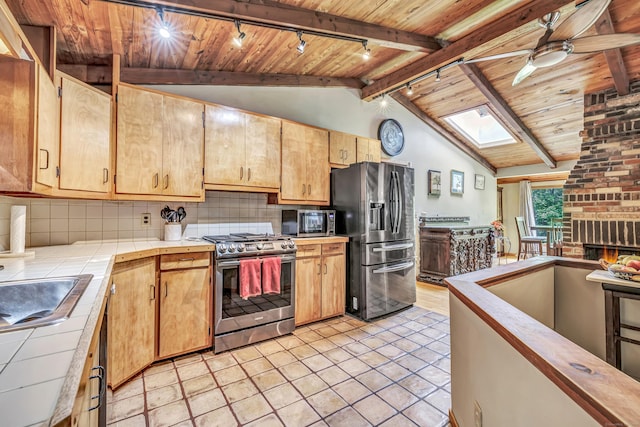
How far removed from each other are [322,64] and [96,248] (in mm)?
2950

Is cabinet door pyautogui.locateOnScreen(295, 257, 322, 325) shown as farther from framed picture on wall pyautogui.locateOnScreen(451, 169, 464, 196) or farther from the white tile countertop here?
framed picture on wall pyautogui.locateOnScreen(451, 169, 464, 196)

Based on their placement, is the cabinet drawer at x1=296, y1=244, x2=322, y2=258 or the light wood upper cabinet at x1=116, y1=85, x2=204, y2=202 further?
the cabinet drawer at x1=296, y1=244, x2=322, y2=258

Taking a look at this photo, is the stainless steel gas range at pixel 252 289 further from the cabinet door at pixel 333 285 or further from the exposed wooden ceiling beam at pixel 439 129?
the exposed wooden ceiling beam at pixel 439 129

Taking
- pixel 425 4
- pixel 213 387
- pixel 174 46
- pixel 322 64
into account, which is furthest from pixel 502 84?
pixel 213 387

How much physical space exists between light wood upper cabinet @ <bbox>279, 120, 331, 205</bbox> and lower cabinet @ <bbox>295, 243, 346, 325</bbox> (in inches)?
25.4

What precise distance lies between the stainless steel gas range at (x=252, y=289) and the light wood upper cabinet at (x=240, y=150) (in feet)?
1.99

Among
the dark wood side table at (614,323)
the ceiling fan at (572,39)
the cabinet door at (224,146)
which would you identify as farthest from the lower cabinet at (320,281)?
the ceiling fan at (572,39)

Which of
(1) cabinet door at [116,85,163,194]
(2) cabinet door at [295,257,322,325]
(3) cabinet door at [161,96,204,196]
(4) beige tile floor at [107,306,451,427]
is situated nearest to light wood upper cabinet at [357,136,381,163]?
(2) cabinet door at [295,257,322,325]

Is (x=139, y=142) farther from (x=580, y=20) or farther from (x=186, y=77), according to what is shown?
(x=580, y=20)

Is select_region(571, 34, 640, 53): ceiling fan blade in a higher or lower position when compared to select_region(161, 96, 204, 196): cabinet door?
higher

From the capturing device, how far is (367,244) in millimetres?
3250

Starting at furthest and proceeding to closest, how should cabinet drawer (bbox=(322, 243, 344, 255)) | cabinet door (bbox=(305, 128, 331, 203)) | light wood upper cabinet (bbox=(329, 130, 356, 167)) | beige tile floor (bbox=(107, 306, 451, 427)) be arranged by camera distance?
1. light wood upper cabinet (bbox=(329, 130, 356, 167))
2. cabinet door (bbox=(305, 128, 331, 203))
3. cabinet drawer (bbox=(322, 243, 344, 255))
4. beige tile floor (bbox=(107, 306, 451, 427))

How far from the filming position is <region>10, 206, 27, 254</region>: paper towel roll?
1.87 m

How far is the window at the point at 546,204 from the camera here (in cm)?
761
